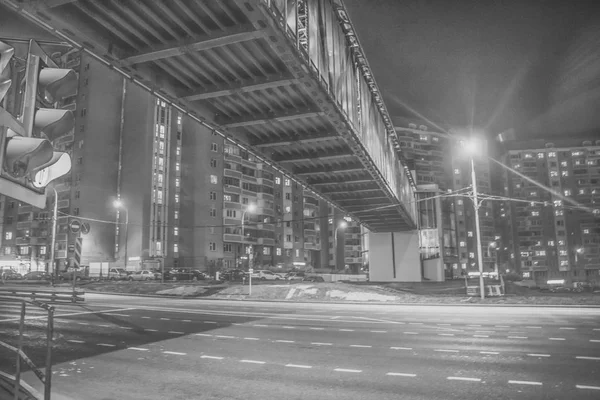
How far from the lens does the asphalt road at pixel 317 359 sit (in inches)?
300

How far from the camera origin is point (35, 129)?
389 centimetres

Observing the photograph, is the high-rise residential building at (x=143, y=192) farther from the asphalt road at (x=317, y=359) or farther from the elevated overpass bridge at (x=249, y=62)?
the asphalt road at (x=317, y=359)

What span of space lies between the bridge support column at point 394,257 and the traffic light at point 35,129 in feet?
158

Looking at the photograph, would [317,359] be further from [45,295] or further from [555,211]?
[555,211]

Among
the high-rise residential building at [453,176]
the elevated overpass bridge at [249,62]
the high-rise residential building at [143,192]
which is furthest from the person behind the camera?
the high-rise residential building at [453,176]

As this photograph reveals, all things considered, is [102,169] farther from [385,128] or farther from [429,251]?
[385,128]

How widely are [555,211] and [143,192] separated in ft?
374

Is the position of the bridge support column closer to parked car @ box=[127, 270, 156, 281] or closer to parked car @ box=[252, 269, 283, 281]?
parked car @ box=[252, 269, 283, 281]

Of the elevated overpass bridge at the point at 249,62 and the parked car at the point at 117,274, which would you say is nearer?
the elevated overpass bridge at the point at 249,62

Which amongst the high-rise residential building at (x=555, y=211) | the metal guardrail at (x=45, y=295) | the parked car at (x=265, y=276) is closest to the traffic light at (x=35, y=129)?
the metal guardrail at (x=45, y=295)

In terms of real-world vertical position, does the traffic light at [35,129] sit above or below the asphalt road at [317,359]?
above

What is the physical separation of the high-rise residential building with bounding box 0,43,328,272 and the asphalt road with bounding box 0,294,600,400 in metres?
57.9

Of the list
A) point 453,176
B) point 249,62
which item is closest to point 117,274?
point 249,62

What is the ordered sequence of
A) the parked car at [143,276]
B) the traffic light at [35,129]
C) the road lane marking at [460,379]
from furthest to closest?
1. the parked car at [143,276]
2. the road lane marking at [460,379]
3. the traffic light at [35,129]
